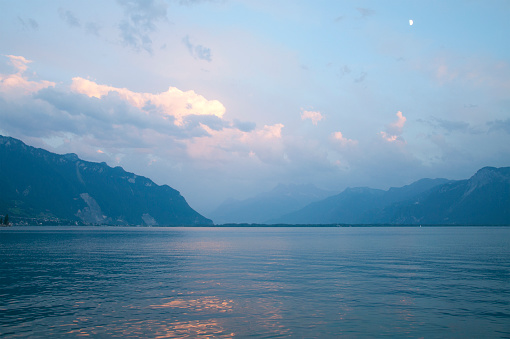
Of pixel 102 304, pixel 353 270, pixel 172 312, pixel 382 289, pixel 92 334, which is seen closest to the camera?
pixel 92 334

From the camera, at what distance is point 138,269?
252 feet

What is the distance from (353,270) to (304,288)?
74.2 ft

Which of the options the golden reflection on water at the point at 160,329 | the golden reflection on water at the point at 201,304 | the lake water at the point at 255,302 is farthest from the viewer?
the golden reflection on water at the point at 201,304

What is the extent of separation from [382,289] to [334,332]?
75.0 ft

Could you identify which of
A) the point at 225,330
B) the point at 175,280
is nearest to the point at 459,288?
the point at 225,330

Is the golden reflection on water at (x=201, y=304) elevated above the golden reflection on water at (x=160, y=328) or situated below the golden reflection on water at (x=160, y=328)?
below

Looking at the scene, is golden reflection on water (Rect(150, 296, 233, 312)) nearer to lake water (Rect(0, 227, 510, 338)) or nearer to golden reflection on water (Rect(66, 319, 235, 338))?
lake water (Rect(0, 227, 510, 338))

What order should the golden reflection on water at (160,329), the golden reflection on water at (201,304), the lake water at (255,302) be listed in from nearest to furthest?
the golden reflection on water at (160,329) → the lake water at (255,302) → the golden reflection on water at (201,304)

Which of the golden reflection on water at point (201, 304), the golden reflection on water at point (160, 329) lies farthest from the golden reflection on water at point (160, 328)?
the golden reflection on water at point (201, 304)

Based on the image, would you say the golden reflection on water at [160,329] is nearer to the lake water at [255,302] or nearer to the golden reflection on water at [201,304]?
the lake water at [255,302]

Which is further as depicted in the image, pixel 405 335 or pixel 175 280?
pixel 175 280

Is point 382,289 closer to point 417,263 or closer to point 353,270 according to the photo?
point 353,270

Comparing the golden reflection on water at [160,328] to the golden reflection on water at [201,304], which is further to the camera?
the golden reflection on water at [201,304]

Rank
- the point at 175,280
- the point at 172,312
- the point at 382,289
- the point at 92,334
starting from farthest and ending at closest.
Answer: the point at 175,280 < the point at 382,289 < the point at 172,312 < the point at 92,334
